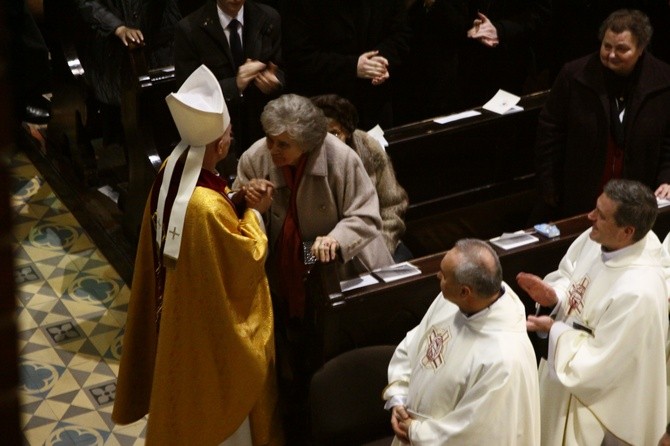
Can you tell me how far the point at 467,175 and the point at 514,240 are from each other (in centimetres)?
145

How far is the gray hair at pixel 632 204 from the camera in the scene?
3.54 m

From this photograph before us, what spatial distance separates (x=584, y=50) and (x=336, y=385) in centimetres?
403

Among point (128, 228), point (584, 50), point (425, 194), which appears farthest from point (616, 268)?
point (584, 50)

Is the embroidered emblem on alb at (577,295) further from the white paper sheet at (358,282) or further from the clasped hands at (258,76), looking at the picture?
the clasped hands at (258,76)

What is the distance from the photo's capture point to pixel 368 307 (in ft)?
13.5

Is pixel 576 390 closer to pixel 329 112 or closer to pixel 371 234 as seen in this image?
pixel 371 234

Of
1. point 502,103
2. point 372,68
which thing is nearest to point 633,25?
point 502,103

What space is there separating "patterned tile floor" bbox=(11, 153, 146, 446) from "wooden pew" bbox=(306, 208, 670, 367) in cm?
132

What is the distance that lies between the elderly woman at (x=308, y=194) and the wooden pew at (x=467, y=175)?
1.29 m

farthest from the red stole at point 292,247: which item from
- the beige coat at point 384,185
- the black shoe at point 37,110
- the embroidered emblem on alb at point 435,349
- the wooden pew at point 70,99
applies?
the black shoe at point 37,110

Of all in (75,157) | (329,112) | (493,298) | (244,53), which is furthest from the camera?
(75,157)

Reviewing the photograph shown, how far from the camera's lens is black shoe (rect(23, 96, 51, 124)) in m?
7.15

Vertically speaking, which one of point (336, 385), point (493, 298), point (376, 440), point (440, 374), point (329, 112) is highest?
point (329, 112)

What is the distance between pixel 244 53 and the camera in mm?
5102
